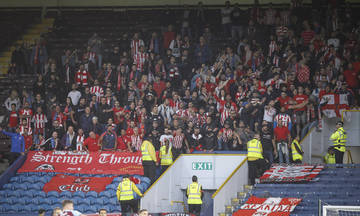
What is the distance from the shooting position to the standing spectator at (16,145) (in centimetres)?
2052

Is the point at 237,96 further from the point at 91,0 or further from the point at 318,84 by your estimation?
the point at 91,0

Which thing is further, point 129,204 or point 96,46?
point 96,46

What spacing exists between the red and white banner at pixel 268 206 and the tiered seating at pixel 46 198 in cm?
303

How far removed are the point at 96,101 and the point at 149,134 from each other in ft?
8.36

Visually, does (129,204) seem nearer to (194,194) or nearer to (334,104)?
(194,194)

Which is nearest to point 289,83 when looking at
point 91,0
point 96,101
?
point 96,101

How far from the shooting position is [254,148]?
18.7m

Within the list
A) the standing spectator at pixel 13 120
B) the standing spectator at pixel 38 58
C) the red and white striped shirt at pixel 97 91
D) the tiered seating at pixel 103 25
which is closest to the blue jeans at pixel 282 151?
the red and white striped shirt at pixel 97 91

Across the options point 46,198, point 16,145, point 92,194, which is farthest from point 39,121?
point 92,194

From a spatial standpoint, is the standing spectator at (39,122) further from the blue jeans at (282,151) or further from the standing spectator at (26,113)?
the blue jeans at (282,151)

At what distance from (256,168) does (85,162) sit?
5.19m

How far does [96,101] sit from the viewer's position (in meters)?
21.5

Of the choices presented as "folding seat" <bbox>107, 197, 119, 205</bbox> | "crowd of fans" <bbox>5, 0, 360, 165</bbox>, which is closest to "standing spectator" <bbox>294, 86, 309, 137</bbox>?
"crowd of fans" <bbox>5, 0, 360, 165</bbox>

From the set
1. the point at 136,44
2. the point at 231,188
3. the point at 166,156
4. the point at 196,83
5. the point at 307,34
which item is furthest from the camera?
the point at 136,44
